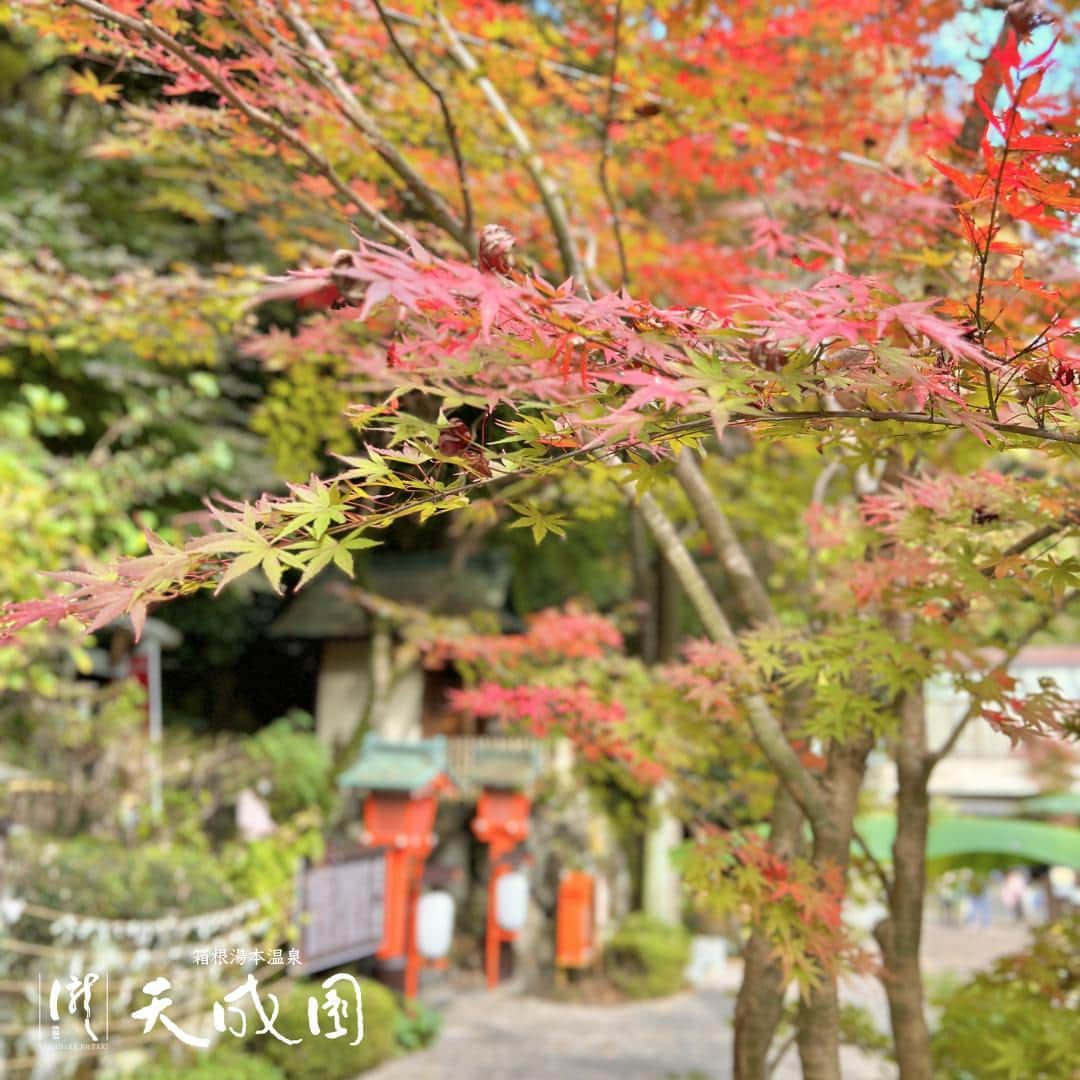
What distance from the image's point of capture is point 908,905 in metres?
3.59

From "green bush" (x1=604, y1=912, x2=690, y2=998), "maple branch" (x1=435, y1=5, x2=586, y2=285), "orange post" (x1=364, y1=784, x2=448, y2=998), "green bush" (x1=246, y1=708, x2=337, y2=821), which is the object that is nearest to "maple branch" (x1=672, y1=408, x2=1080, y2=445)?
"maple branch" (x1=435, y1=5, x2=586, y2=285)

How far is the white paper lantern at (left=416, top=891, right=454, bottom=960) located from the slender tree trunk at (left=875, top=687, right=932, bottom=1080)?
5.72m

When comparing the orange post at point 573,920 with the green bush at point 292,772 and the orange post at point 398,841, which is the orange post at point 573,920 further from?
the green bush at point 292,772

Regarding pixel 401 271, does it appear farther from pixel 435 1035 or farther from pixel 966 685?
pixel 435 1035

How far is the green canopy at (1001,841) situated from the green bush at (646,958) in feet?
8.24

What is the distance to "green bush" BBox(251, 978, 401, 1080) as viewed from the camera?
719 cm

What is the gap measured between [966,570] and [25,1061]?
556cm

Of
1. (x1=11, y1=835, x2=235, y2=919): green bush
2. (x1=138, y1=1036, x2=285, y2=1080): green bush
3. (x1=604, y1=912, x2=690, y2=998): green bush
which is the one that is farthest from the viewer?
(x1=604, y1=912, x2=690, y2=998): green bush

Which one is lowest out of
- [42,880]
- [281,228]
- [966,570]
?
[42,880]

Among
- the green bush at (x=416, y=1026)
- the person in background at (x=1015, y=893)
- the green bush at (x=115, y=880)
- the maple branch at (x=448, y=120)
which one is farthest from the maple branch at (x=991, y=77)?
the person in background at (x=1015, y=893)

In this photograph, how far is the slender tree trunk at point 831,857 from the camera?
327 cm

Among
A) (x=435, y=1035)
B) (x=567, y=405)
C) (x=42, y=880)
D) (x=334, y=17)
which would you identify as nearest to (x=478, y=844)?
(x=435, y=1035)

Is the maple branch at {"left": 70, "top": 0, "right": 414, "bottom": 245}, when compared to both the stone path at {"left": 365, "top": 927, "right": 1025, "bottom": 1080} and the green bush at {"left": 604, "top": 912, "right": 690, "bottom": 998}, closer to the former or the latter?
the stone path at {"left": 365, "top": 927, "right": 1025, "bottom": 1080}

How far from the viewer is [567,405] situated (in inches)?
69.8
